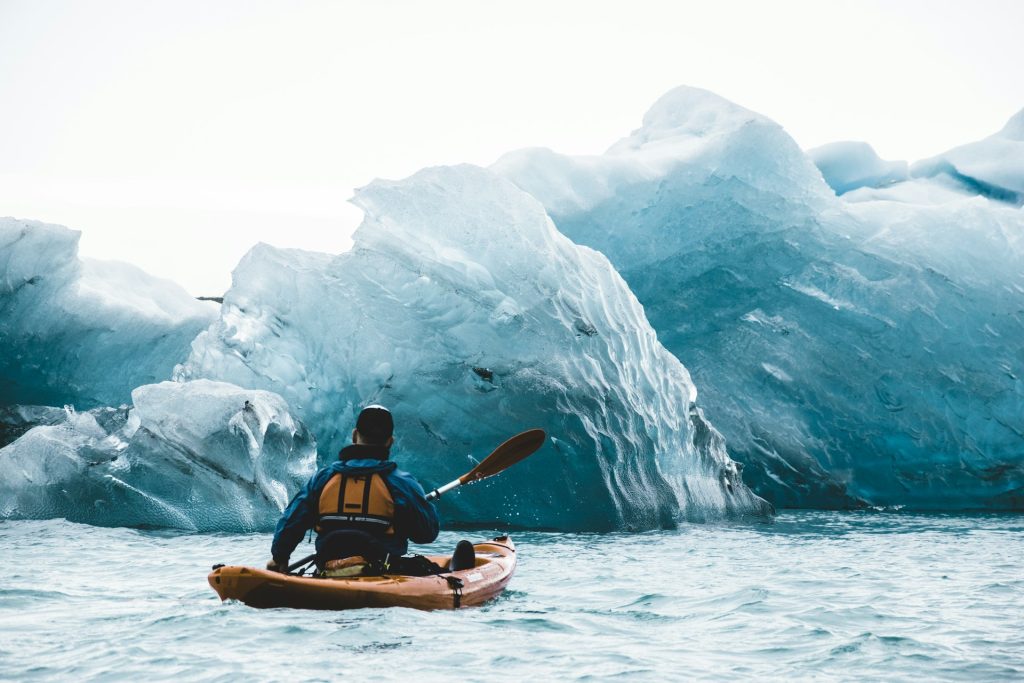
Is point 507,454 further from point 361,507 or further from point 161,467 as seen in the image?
point 161,467

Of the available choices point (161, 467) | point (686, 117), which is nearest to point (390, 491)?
point (161, 467)

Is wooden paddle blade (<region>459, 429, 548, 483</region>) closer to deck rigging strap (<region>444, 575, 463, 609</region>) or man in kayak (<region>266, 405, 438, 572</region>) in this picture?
deck rigging strap (<region>444, 575, 463, 609</region>)

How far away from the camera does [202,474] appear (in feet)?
33.8

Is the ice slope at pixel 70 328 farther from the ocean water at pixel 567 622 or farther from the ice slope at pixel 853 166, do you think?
the ice slope at pixel 853 166

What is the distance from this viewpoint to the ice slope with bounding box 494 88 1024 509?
1497 centimetres

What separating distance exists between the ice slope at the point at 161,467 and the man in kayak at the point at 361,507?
4.97 metres

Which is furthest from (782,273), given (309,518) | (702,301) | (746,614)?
(309,518)

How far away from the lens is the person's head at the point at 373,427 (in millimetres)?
5207

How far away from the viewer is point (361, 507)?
16.8ft

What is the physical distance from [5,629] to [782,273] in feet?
41.2

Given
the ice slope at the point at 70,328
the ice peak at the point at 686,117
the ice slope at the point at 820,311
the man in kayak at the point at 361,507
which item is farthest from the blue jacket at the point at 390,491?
the ice peak at the point at 686,117

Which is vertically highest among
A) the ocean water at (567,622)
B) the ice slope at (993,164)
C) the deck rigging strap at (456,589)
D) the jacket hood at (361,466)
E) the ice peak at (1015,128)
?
the ice peak at (1015,128)

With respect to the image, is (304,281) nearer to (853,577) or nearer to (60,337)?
(60,337)

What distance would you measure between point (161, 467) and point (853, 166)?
13761 mm
